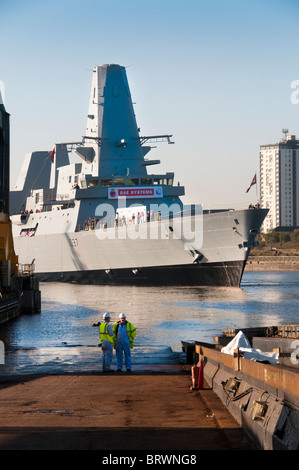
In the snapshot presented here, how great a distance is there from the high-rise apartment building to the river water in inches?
4315

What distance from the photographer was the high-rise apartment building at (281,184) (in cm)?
14975

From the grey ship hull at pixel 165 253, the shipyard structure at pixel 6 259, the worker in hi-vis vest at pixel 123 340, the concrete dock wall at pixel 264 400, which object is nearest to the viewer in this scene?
the concrete dock wall at pixel 264 400

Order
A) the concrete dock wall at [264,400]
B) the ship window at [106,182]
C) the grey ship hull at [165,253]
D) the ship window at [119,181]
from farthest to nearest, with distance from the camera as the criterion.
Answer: the ship window at [106,182] < the ship window at [119,181] < the grey ship hull at [165,253] < the concrete dock wall at [264,400]

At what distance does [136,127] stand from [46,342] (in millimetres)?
32732

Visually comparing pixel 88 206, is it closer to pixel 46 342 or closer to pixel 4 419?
pixel 46 342

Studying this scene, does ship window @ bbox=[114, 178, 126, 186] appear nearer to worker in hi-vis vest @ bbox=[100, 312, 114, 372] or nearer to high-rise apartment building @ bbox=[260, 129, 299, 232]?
worker in hi-vis vest @ bbox=[100, 312, 114, 372]

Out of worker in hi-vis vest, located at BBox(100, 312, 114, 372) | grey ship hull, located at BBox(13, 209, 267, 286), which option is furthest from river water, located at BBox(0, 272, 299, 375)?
grey ship hull, located at BBox(13, 209, 267, 286)

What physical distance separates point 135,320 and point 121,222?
2011cm

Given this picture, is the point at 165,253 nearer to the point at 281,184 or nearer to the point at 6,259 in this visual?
the point at 6,259

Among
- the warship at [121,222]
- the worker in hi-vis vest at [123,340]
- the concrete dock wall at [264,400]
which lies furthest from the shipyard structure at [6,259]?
the concrete dock wall at [264,400]

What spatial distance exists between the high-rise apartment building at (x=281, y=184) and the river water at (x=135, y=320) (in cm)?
10961

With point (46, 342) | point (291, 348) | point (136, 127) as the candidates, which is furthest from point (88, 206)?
point (291, 348)

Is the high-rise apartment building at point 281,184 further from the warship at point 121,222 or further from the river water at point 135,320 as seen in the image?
the river water at point 135,320

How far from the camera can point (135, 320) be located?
25.4 m
